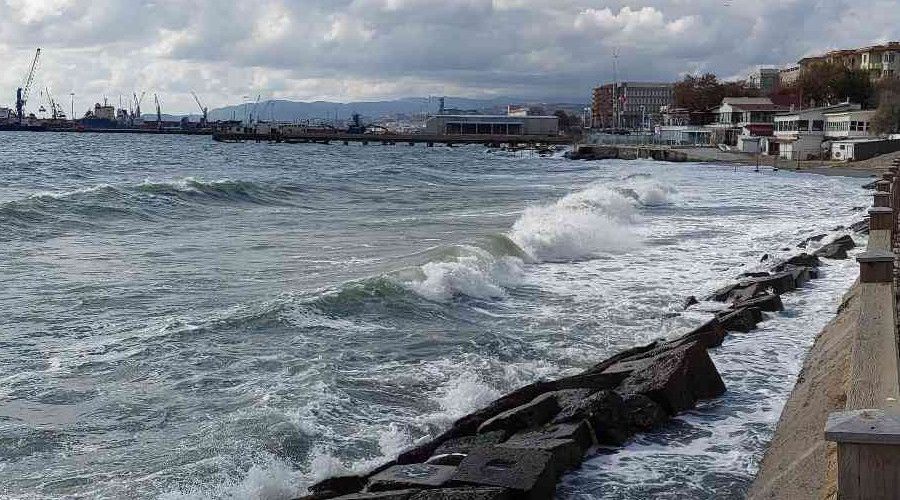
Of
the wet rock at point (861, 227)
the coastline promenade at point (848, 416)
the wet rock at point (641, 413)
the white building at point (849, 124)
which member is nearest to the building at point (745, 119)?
the white building at point (849, 124)

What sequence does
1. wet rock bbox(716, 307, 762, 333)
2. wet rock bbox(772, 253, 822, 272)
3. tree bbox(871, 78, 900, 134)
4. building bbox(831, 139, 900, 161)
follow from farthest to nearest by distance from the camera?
1. tree bbox(871, 78, 900, 134)
2. building bbox(831, 139, 900, 161)
3. wet rock bbox(772, 253, 822, 272)
4. wet rock bbox(716, 307, 762, 333)

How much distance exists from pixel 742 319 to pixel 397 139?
129 metres

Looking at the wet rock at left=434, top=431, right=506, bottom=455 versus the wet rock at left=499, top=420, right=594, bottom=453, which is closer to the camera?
the wet rock at left=499, top=420, right=594, bottom=453

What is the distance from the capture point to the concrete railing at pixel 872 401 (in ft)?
10.8

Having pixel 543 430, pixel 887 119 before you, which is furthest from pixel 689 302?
pixel 887 119

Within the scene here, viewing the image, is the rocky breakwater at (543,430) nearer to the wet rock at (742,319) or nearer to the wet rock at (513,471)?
the wet rock at (513,471)

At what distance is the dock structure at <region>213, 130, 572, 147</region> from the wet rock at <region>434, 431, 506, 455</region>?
4924 inches

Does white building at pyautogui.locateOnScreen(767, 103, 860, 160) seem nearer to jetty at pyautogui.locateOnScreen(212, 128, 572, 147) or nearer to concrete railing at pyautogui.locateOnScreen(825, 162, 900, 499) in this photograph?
jetty at pyautogui.locateOnScreen(212, 128, 572, 147)

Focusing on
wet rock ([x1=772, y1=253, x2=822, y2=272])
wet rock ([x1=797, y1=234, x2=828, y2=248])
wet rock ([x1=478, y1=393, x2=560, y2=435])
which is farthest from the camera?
wet rock ([x1=797, y1=234, x2=828, y2=248])

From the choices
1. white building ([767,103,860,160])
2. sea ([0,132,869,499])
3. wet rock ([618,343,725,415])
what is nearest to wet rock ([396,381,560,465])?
sea ([0,132,869,499])

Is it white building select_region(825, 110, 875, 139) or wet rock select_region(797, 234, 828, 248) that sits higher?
white building select_region(825, 110, 875, 139)

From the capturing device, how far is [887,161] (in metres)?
53.6

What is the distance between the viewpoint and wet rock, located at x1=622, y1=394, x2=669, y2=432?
801cm

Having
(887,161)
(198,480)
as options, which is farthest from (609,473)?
(887,161)
